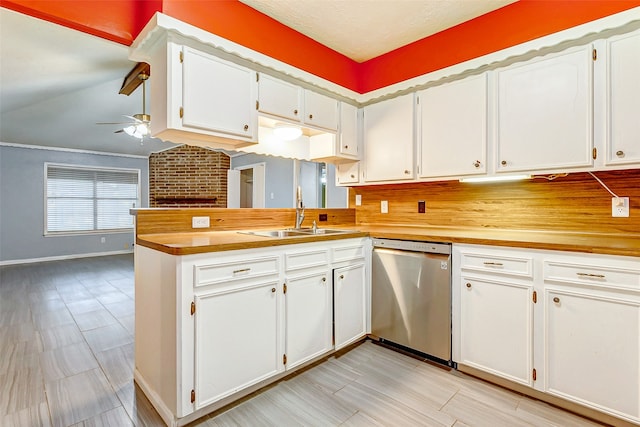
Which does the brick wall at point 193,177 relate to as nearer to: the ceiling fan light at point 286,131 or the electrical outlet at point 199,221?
the ceiling fan light at point 286,131

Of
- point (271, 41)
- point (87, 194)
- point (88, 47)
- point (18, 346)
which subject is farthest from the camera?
point (87, 194)

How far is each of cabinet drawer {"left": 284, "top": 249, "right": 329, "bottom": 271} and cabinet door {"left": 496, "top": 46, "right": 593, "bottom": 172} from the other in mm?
1396

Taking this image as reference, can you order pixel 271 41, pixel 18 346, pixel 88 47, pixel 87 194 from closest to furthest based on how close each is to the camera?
pixel 271 41
pixel 18 346
pixel 88 47
pixel 87 194

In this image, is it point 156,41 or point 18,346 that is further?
point 18,346

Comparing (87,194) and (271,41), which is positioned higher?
(271,41)

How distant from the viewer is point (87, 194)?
7.21 meters

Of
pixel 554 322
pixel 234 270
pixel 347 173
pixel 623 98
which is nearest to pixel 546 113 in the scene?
pixel 623 98

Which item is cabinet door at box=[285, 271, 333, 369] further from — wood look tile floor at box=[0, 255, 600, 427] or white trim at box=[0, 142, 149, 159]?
white trim at box=[0, 142, 149, 159]

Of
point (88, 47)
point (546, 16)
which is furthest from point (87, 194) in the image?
point (546, 16)

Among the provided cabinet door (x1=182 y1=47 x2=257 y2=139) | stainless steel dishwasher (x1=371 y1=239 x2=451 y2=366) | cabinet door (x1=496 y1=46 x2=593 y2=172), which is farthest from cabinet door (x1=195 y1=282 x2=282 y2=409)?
cabinet door (x1=496 y1=46 x2=593 y2=172)

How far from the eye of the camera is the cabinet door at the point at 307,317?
199cm

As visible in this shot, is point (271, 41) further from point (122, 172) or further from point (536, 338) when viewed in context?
point (122, 172)

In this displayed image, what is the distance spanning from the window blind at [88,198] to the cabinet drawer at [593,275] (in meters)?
8.52

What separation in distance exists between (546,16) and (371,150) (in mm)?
1519
